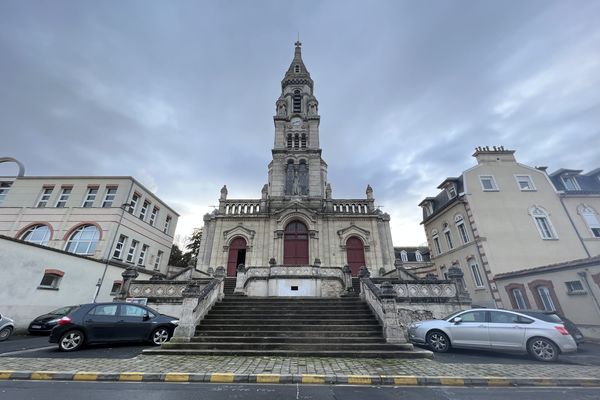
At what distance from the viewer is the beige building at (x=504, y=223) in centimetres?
1581

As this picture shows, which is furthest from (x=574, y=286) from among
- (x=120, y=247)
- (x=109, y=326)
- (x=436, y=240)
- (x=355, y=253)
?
(x=120, y=247)

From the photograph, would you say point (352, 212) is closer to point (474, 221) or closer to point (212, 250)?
point (474, 221)

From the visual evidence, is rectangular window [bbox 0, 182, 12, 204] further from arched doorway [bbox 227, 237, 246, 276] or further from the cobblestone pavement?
the cobblestone pavement

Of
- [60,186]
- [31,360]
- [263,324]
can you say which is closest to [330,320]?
[263,324]

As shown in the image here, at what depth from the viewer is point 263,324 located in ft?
30.0

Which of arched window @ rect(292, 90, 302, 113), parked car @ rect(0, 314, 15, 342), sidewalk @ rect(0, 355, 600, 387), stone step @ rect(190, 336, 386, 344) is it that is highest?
arched window @ rect(292, 90, 302, 113)

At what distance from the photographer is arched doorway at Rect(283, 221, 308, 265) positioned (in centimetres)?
1898

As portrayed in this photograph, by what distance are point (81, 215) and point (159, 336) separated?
16121 mm

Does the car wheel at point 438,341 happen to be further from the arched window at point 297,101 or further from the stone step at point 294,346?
the arched window at point 297,101

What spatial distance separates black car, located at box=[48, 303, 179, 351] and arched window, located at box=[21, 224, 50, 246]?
51.0ft

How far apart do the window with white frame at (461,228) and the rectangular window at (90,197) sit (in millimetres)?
28964

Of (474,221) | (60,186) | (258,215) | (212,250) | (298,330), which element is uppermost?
(60,186)

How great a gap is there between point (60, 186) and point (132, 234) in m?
7.10

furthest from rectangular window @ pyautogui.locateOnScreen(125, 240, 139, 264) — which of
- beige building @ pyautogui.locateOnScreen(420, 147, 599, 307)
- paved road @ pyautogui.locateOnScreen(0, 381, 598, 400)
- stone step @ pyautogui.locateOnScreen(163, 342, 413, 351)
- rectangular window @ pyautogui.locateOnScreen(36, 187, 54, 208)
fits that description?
beige building @ pyautogui.locateOnScreen(420, 147, 599, 307)
